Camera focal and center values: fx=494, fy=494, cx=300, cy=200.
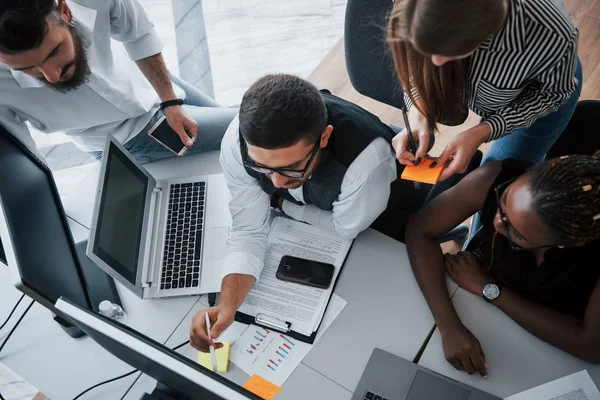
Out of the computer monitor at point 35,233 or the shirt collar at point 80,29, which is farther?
the shirt collar at point 80,29

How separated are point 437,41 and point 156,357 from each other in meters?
Result: 0.87

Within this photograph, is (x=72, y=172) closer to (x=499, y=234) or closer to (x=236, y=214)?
(x=236, y=214)

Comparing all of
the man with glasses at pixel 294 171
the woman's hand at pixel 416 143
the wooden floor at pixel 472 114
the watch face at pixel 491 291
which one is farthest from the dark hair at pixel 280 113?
the wooden floor at pixel 472 114

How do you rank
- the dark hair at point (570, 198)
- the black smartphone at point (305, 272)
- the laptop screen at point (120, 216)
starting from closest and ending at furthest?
1. the dark hair at point (570, 198)
2. the laptop screen at point (120, 216)
3. the black smartphone at point (305, 272)

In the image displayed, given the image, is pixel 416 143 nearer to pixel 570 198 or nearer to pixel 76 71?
pixel 570 198

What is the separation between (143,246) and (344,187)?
25.7 inches

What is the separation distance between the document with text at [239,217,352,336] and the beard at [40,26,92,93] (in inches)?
30.2

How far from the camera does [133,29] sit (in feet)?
5.79

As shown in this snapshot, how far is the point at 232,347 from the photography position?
1424 mm

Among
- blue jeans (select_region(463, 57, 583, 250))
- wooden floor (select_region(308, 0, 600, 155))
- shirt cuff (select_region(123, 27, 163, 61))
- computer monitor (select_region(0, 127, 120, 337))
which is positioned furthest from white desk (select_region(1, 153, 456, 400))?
wooden floor (select_region(308, 0, 600, 155))

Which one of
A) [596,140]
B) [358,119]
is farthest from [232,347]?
[596,140]

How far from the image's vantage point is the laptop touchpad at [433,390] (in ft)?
4.26

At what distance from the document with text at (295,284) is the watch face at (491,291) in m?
0.41

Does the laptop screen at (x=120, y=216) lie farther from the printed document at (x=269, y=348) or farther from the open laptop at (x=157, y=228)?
the printed document at (x=269, y=348)
